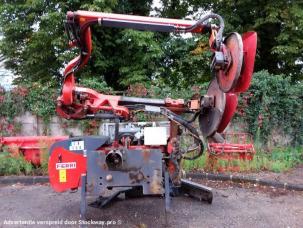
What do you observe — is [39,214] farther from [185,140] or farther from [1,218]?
[185,140]

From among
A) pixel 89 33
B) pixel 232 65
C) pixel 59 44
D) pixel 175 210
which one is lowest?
pixel 175 210

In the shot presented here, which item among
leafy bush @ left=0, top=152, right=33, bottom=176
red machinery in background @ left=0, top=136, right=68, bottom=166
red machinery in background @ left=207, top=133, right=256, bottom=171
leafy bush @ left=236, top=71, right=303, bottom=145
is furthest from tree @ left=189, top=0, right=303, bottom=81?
leafy bush @ left=0, top=152, right=33, bottom=176

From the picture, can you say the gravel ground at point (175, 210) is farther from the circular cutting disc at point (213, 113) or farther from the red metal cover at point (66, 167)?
the circular cutting disc at point (213, 113)

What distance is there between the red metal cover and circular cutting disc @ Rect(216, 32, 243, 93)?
5.90 ft

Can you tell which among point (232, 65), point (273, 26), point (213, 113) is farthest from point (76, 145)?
point (273, 26)

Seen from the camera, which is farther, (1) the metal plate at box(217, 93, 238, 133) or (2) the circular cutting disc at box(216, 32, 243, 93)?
(1) the metal plate at box(217, 93, 238, 133)

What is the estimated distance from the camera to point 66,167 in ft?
14.9

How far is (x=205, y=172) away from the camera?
7.26 meters

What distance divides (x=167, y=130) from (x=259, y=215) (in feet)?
5.16

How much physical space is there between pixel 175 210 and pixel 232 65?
6.74 feet

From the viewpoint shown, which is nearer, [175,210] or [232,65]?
[232,65]

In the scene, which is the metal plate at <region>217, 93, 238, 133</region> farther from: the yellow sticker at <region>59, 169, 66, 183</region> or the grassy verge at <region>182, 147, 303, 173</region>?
the grassy verge at <region>182, 147, 303, 173</region>

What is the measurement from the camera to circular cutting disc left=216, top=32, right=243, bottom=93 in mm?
3941

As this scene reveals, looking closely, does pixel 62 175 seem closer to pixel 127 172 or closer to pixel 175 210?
pixel 127 172
